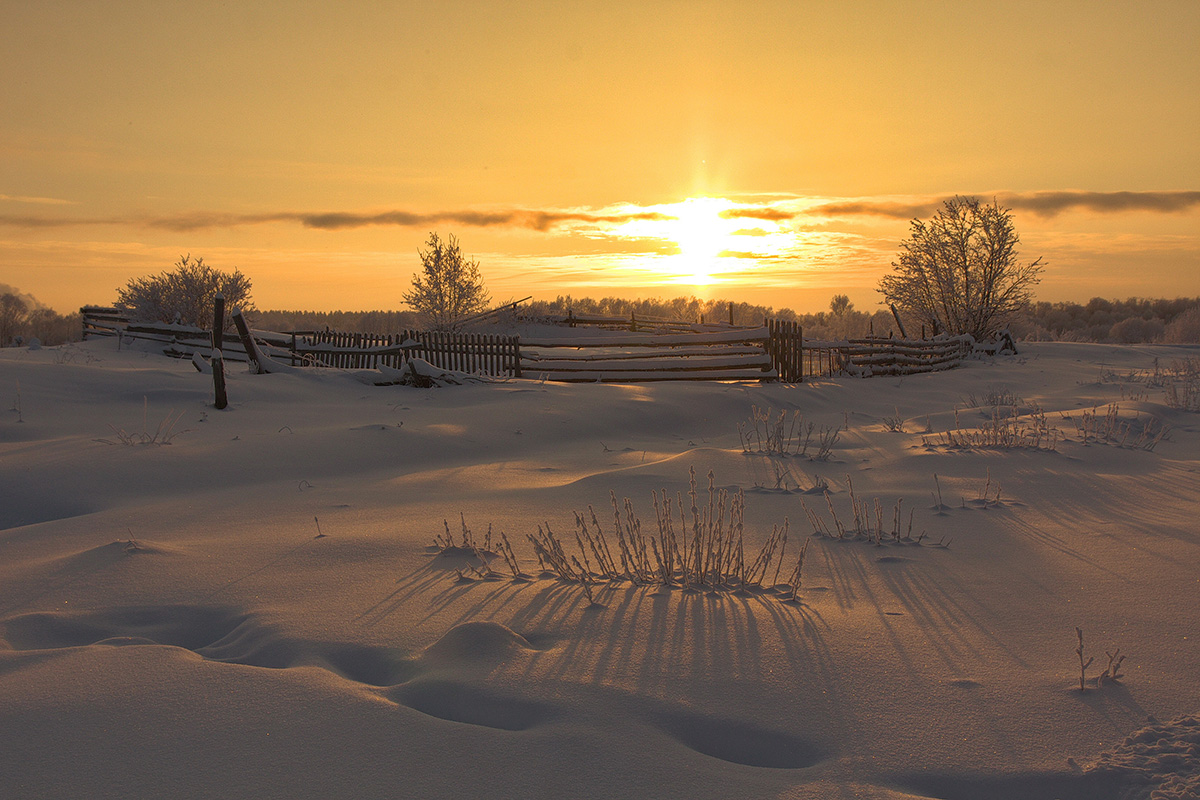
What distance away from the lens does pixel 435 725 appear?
2.16m

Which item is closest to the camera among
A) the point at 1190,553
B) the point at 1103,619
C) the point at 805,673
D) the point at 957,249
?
the point at 805,673

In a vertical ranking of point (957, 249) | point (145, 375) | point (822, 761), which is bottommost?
point (822, 761)

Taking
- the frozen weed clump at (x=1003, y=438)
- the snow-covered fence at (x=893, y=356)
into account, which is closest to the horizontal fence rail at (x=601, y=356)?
the snow-covered fence at (x=893, y=356)

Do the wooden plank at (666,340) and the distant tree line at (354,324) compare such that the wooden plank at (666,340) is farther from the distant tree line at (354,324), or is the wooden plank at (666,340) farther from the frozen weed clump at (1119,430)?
the distant tree line at (354,324)

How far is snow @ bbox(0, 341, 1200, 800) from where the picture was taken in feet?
6.48

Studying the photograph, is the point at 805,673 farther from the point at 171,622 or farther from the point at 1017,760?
the point at 171,622

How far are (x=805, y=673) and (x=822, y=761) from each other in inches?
20.0

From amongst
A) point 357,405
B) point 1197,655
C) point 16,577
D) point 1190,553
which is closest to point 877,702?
point 1197,655

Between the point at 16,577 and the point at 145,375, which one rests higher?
the point at 145,375

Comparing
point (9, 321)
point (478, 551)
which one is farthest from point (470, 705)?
point (9, 321)

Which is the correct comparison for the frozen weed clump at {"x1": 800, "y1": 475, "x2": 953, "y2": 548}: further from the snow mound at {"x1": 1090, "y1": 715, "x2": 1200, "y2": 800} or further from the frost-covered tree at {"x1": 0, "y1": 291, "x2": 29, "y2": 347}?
the frost-covered tree at {"x1": 0, "y1": 291, "x2": 29, "y2": 347}

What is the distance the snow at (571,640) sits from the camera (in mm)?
1977

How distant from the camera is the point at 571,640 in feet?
9.18

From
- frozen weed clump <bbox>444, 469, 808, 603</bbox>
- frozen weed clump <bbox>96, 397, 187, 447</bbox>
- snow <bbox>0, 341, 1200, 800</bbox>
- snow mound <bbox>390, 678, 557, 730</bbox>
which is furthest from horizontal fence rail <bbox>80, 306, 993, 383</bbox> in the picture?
snow mound <bbox>390, 678, 557, 730</bbox>
